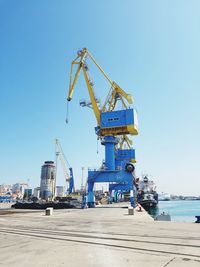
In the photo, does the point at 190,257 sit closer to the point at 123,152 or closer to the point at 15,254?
the point at 15,254

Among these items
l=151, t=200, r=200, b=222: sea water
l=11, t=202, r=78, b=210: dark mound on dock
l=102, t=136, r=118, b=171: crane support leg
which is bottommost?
l=151, t=200, r=200, b=222: sea water

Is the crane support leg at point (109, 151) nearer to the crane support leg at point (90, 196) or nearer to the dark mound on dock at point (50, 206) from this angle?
the crane support leg at point (90, 196)

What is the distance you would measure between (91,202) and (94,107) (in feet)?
75.6

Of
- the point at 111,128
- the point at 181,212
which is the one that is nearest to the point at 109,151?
the point at 111,128

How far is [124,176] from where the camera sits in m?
48.2

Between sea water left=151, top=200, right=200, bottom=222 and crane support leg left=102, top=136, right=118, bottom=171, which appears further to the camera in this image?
sea water left=151, top=200, right=200, bottom=222

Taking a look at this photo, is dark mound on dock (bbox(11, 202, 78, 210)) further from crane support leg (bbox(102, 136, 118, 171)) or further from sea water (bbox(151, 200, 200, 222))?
sea water (bbox(151, 200, 200, 222))

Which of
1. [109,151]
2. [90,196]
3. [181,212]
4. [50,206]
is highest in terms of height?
[109,151]

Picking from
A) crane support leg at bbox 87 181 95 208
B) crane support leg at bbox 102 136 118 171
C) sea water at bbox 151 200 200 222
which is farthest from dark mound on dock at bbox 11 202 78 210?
sea water at bbox 151 200 200 222

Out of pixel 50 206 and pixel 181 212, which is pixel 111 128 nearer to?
pixel 50 206

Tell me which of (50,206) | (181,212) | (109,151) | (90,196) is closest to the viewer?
(90,196)

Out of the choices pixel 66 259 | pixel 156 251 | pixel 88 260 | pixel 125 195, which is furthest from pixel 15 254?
pixel 125 195

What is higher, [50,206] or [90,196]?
[90,196]

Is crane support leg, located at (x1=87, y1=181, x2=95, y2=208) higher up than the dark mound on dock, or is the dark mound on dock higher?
crane support leg, located at (x1=87, y1=181, x2=95, y2=208)
